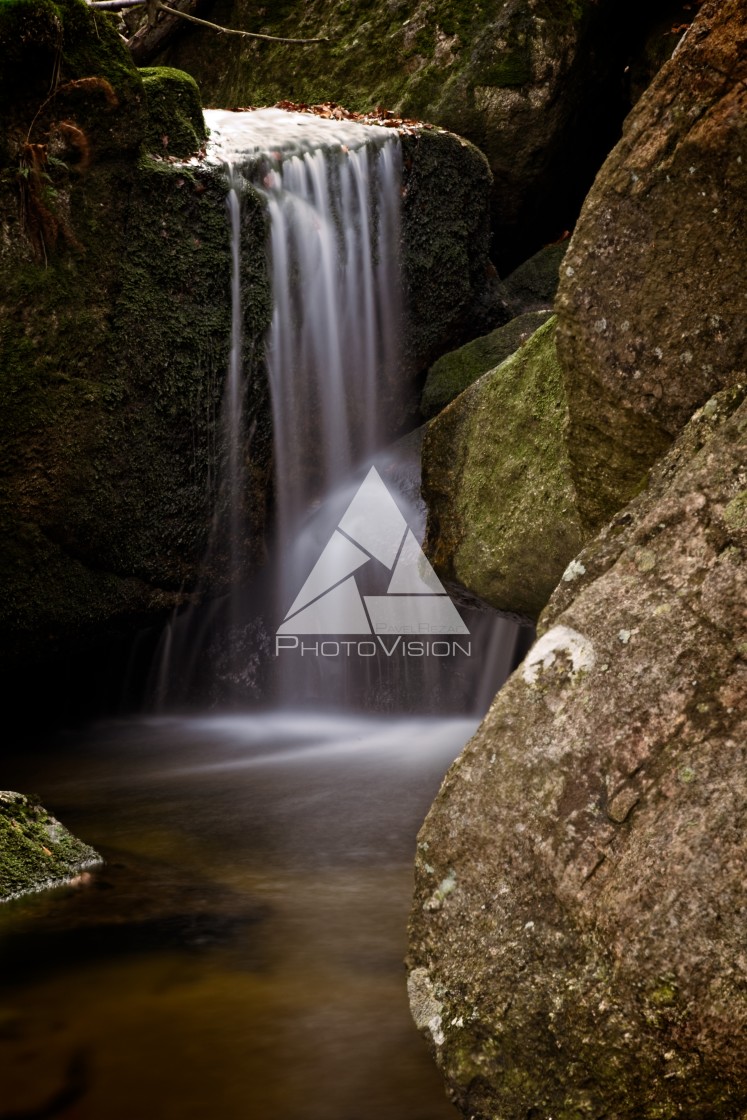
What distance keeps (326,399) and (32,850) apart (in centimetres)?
428

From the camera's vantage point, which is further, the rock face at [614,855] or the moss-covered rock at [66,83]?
the moss-covered rock at [66,83]

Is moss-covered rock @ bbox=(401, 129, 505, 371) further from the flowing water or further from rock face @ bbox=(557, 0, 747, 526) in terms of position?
rock face @ bbox=(557, 0, 747, 526)

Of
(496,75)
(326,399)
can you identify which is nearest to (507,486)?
(326,399)

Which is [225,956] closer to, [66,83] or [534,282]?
[66,83]

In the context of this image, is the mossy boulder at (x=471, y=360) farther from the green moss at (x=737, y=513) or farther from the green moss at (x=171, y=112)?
Result: the green moss at (x=737, y=513)

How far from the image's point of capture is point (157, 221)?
18.8 ft

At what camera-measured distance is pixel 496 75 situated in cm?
885

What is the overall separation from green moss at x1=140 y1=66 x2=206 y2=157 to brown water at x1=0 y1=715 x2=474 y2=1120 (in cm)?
389

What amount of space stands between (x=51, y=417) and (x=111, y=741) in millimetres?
2746

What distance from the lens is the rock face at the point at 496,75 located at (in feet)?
29.2

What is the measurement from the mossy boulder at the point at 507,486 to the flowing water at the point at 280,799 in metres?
1.32

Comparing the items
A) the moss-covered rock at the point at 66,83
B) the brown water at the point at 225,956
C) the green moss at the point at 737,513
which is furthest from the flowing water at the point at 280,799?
the green moss at the point at 737,513

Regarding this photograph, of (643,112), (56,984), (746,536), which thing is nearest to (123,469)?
(56,984)

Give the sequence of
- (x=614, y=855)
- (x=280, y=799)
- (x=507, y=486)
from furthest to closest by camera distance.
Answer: (x=280, y=799) < (x=507, y=486) < (x=614, y=855)
